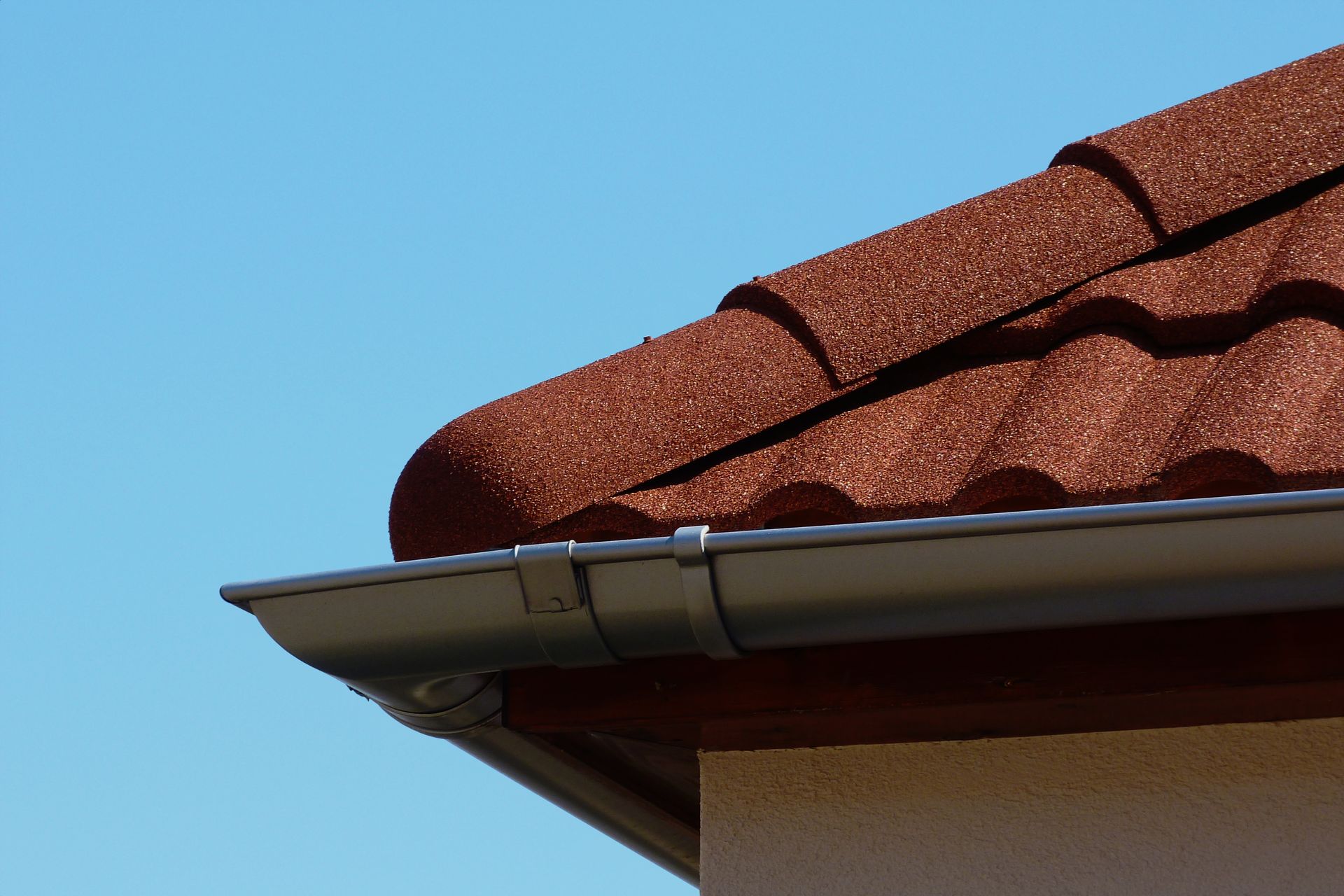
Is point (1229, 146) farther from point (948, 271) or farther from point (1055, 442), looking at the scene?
point (1055, 442)

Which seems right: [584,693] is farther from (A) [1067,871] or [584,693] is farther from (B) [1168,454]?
(B) [1168,454]

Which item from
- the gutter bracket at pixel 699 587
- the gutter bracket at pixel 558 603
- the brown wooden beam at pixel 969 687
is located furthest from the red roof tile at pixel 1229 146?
the gutter bracket at pixel 558 603

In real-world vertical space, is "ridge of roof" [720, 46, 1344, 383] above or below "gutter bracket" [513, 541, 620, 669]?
above

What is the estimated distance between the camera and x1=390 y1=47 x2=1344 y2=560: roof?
2002 mm

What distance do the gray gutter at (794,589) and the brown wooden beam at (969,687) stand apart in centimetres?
16

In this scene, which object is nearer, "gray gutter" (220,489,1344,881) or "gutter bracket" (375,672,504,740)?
"gray gutter" (220,489,1344,881)

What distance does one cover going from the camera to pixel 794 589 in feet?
6.24

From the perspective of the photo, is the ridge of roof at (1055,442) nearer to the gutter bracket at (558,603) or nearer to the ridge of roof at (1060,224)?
the ridge of roof at (1060,224)

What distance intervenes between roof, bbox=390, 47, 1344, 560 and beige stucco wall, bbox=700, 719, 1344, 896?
40cm

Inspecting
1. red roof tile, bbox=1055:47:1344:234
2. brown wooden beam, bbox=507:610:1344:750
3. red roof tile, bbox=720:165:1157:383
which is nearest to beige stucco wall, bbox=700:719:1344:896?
brown wooden beam, bbox=507:610:1344:750

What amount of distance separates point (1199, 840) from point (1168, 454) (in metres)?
0.53

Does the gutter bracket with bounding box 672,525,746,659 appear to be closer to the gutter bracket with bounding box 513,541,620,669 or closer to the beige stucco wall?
the gutter bracket with bounding box 513,541,620,669

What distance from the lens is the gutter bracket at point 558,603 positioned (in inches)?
76.5

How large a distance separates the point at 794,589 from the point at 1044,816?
53 centimetres
